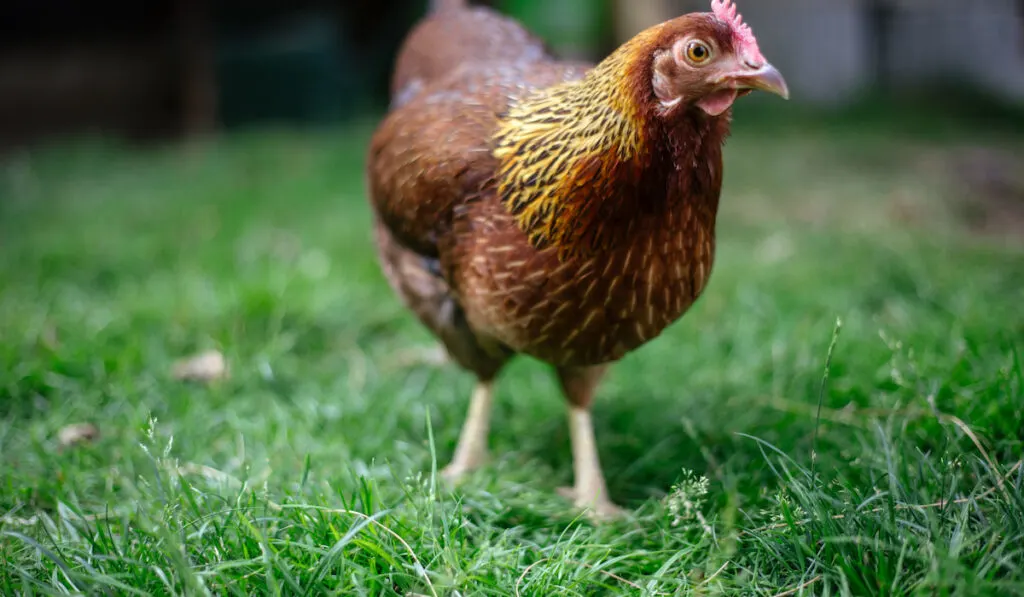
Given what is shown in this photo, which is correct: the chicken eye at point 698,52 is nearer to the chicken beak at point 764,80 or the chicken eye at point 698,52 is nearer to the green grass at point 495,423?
the chicken beak at point 764,80

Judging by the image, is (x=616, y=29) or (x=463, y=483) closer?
(x=463, y=483)

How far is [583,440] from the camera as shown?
236cm

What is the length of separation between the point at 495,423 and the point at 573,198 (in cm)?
111

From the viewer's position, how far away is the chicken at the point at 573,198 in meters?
1.78

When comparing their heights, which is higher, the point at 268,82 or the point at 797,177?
the point at 268,82

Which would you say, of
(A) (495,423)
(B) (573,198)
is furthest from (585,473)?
(B) (573,198)

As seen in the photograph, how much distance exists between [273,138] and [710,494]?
5952mm

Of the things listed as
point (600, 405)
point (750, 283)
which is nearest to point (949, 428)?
point (600, 405)

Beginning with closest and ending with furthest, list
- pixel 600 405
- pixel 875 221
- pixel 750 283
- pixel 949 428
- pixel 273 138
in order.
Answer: pixel 949 428, pixel 600 405, pixel 750 283, pixel 875 221, pixel 273 138

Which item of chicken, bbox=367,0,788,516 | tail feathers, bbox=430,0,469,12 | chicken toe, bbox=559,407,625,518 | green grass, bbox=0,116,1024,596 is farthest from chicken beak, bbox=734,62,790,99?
tail feathers, bbox=430,0,469,12

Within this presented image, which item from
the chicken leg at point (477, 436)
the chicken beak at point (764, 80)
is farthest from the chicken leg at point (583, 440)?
the chicken beak at point (764, 80)

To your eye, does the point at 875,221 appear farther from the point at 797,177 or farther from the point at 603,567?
the point at 603,567

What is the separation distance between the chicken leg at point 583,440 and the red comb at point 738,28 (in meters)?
0.97

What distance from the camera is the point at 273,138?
710 centimetres
